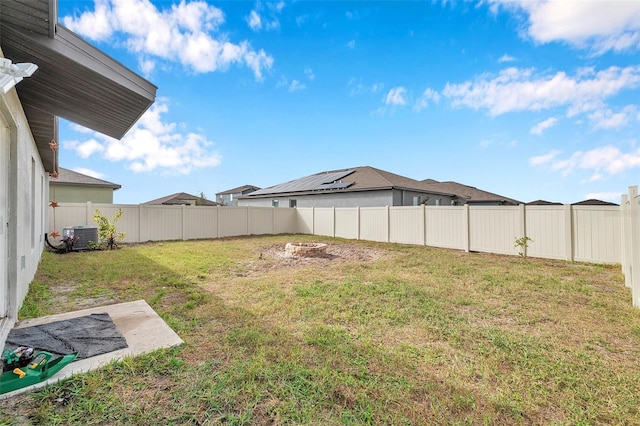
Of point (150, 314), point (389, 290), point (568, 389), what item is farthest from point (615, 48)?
point (150, 314)

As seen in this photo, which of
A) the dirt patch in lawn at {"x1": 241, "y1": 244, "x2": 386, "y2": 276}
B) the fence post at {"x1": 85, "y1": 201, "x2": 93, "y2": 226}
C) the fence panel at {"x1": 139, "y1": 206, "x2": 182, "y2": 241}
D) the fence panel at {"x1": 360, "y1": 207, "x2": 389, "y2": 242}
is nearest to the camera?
the dirt patch in lawn at {"x1": 241, "y1": 244, "x2": 386, "y2": 276}

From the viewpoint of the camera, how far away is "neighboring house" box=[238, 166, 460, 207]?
600 inches

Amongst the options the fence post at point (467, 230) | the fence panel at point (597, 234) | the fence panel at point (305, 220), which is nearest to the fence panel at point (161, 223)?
the fence panel at point (305, 220)

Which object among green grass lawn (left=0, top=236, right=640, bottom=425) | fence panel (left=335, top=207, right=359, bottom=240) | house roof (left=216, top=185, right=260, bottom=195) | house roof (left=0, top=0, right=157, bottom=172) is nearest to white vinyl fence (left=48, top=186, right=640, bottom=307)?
fence panel (left=335, top=207, right=359, bottom=240)

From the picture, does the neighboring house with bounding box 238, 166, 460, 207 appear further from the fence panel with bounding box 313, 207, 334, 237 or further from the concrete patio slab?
the concrete patio slab

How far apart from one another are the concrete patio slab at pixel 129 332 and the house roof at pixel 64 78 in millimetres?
2914

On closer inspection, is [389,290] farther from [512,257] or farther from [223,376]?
[512,257]

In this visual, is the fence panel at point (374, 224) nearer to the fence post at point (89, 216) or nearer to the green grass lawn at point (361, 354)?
the green grass lawn at point (361, 354)

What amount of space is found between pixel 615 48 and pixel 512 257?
228 inches

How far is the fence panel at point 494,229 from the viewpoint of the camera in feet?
27.8

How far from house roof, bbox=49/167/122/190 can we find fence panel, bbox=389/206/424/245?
16.2 metres

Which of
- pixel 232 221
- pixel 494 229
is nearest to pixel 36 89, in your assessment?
pixel 232 221

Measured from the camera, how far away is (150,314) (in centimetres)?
353

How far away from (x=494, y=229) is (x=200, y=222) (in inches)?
477
